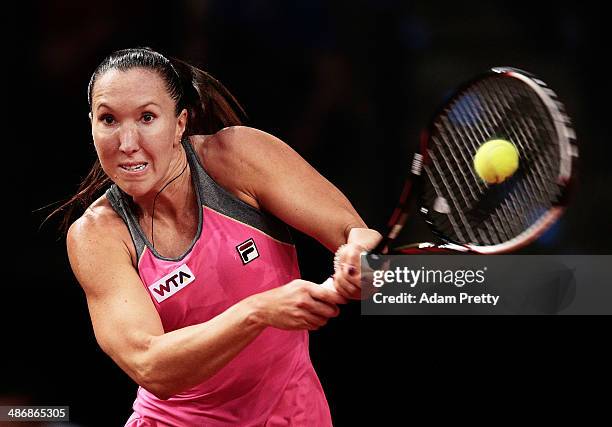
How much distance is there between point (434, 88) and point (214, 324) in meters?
1.39

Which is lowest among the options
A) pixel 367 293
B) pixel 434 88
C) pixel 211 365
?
pixel 211 365

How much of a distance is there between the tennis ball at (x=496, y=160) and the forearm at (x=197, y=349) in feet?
1.60

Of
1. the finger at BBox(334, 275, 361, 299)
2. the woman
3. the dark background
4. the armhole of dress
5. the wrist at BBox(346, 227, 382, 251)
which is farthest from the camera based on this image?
the dark background

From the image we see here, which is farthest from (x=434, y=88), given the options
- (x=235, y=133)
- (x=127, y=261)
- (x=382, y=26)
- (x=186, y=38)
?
(x=127, y=261)

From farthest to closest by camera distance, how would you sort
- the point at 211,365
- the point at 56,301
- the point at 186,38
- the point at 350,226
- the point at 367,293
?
the point at 186,38, the point at 56,301, the point at 350,226, the point at 211,365, the point at 367,293

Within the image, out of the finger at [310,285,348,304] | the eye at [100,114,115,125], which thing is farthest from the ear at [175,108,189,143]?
the finger at [310,285,348,304]

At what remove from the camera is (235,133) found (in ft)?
5.58

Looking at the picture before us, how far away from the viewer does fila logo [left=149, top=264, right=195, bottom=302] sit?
1666 millimetres

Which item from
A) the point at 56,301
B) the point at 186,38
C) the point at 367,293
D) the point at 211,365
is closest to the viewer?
the point at 367,293

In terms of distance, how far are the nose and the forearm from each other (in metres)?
0.30

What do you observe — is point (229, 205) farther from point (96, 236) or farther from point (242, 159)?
point (96, 236)

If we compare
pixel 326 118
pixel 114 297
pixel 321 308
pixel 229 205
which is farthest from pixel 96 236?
pixel 326 118

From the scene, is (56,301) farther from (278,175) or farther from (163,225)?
(278,175)

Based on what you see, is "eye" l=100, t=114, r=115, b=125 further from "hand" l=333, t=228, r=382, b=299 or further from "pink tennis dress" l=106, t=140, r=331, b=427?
"hand" l=333, t=228, r=382, b=299
